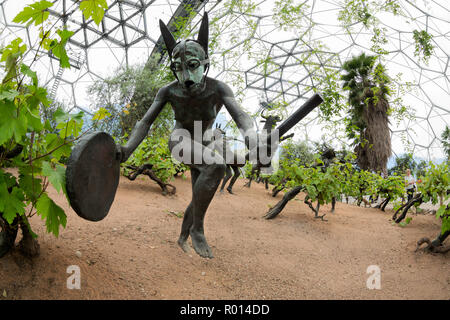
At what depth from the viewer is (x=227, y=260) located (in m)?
3.40

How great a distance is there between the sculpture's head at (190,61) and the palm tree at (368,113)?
1148 centimetres

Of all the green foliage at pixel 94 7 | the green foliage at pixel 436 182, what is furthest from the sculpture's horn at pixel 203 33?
the green foliage at pixel 436 182

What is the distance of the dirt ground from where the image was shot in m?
2.21

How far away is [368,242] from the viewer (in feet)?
16.1

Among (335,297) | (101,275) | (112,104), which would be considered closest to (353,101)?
(112,104)

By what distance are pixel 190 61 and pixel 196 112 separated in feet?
1.75

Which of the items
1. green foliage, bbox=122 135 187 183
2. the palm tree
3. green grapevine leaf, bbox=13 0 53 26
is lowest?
green foliage, bbox=122 135 187 183

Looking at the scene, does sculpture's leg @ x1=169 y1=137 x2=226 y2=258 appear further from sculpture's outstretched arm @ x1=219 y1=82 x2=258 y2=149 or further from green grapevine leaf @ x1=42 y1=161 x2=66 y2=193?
green grapevine leaf @ x1=42 y1=161 x2=66 y2=193

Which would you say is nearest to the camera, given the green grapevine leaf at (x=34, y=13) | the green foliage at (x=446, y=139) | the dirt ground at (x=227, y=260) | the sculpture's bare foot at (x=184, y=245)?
the green grapevine leaf at (x=34, y=13)

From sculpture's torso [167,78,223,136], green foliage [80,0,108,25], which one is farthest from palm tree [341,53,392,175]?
green foliage [80,0,108,25]

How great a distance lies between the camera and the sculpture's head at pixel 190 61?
2611 millimetres

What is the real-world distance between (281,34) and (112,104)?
30.4 ft

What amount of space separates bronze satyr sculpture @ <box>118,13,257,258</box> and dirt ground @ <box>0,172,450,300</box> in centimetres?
44

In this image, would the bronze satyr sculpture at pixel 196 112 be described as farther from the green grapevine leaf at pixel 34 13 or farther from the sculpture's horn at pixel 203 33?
the green grapevine leaf at pixel 34 13
